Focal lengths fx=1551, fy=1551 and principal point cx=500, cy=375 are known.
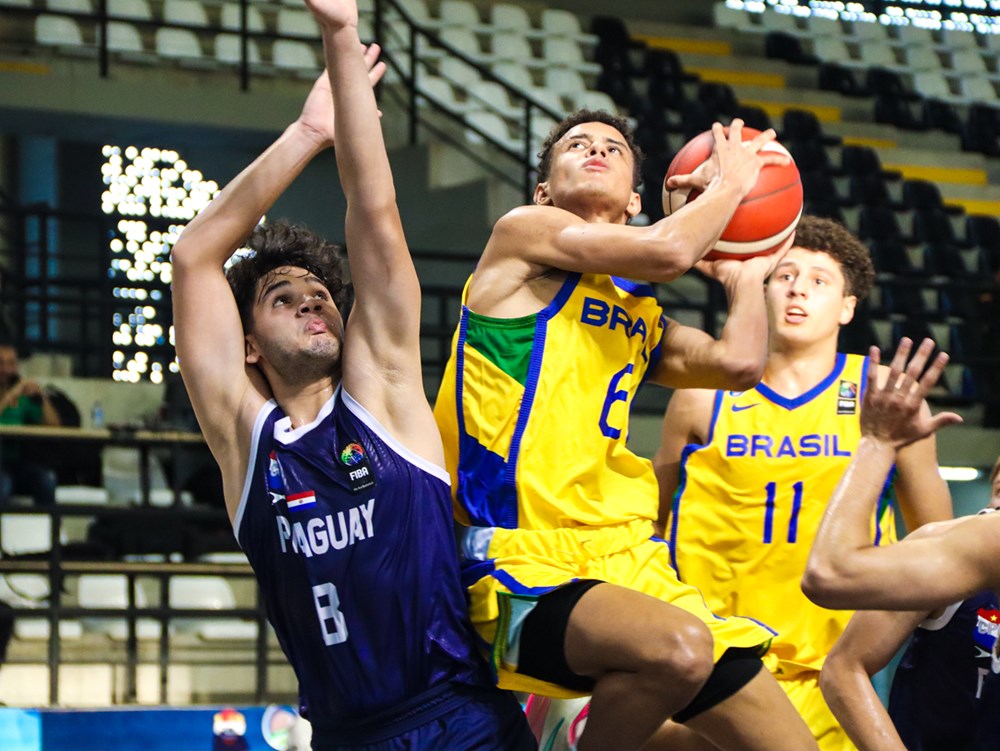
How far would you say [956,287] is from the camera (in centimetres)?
1101

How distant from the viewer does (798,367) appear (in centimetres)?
468

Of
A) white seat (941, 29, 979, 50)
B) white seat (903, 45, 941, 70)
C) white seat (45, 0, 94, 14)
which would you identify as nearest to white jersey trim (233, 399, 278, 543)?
white seat (45, 0, 94, 14)

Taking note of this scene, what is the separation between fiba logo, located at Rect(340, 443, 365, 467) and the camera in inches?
133

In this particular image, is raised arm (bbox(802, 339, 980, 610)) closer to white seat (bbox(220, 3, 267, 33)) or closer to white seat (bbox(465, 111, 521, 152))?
white seat (bbox(465, 111, 521, 152))

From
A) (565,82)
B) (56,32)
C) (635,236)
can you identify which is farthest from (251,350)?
(565,82)

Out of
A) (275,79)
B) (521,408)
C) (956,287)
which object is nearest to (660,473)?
(521,408)

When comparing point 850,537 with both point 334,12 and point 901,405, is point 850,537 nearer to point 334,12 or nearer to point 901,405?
point 901,405

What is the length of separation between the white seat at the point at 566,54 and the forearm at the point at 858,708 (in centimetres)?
1105

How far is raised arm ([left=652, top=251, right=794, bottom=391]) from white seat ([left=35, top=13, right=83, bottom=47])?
958cm

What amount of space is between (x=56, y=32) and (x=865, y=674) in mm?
10118

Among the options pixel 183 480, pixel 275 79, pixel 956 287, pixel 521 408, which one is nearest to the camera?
pixel 521 408

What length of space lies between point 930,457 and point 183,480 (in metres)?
6.25

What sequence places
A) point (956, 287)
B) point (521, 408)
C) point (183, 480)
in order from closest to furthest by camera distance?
point (521, 408) < point (183, 480) < point (956, 287)

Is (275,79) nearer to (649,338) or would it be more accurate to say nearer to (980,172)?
(980,172)
